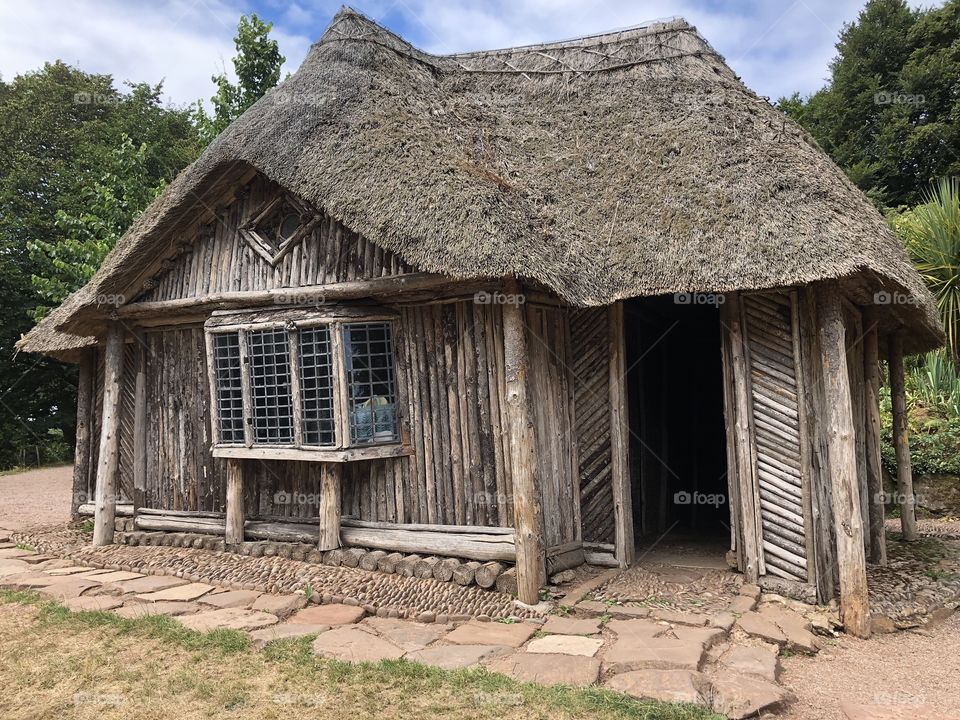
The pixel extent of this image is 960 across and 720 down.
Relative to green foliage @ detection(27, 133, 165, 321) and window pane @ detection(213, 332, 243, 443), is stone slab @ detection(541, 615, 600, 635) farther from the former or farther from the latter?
green foliage @ detection(27, 133, 165, 321)

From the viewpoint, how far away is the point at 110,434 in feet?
29.5

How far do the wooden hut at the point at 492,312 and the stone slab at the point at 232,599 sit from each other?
1.01 metres

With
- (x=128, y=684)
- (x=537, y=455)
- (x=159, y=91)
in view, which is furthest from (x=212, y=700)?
(x=159, y=91)

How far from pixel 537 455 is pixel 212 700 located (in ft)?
12.1

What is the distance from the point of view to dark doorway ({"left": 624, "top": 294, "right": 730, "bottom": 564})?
368 inches

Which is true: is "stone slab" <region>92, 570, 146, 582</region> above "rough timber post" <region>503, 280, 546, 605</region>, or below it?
below

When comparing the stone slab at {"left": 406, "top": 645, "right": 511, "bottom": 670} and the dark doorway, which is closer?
the stone slab at {"left": 406, "top": 645, "right": 511, "bottom": 670}

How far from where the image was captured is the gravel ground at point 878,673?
15.0ft

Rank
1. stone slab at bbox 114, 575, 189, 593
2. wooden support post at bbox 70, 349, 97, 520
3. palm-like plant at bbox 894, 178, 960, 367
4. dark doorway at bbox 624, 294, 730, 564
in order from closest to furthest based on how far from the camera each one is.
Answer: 1. stone slab at bbox 114, 575, 189, 593
2. dark doorway at bbox 624, 294, 730, 564
3. wooden support post at bbox 70, 349, 97, 520
4. palm-like plant at bbox 894, 178, 960, 367

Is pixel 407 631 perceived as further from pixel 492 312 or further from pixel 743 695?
pixel 492 312

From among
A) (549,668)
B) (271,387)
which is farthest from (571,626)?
(271,387)

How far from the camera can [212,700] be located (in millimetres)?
4465

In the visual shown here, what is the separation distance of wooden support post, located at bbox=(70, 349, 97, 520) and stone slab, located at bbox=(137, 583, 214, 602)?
4734 mm

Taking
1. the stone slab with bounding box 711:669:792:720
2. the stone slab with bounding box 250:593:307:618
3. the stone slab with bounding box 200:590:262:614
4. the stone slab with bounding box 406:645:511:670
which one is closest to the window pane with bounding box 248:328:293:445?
the stone slab with bounding box 200:590:262:614
